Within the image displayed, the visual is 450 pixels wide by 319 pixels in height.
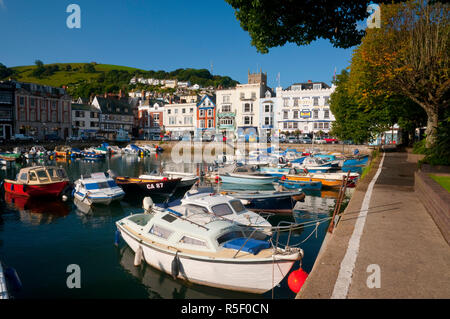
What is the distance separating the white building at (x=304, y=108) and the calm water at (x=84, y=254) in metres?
54.8

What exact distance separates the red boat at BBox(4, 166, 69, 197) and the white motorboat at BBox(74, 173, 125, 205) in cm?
210

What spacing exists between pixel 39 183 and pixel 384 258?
89.0ft

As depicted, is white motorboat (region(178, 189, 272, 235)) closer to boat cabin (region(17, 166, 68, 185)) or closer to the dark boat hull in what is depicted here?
the dark boat hull

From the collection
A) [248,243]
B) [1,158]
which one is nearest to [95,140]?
[1,158]

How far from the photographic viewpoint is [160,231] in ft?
43.4

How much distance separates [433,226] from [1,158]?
225ft

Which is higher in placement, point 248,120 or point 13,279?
point 248,120

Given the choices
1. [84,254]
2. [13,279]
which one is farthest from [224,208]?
[13,279]

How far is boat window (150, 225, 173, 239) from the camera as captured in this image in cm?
1288

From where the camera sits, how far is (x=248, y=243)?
11578 mm

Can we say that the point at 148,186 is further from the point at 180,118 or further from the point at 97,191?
the point at 180,118

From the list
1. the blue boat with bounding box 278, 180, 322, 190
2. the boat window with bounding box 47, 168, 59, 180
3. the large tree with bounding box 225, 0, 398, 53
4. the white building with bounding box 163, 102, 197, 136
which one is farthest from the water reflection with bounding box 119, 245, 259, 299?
the white building with bounding box 163, 102, 197, 136

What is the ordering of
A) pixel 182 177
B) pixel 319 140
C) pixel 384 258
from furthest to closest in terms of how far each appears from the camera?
pixel 319 140
pixel 182 177
pixel 384 258

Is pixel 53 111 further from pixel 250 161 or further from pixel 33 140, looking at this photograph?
pixel 250 161
